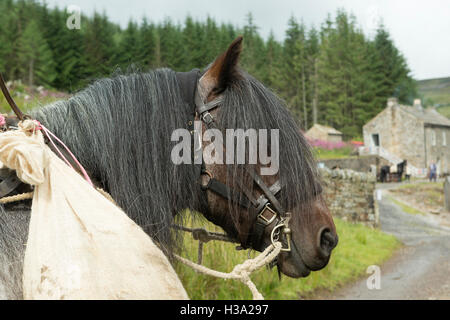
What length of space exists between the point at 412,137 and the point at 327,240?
35372 mm

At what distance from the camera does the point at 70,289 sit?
3.68 ft

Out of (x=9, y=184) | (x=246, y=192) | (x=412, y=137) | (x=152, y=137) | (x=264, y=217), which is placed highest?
(x=412, y=137)

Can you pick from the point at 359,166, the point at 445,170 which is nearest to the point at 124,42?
the point at 359,166

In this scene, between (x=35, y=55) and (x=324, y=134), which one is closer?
(x=35, y=55)

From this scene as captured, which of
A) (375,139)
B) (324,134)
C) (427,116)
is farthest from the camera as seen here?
(375,139)

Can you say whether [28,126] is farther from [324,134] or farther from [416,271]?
[324,134]

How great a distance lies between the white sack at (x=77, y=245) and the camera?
1143 millimetres

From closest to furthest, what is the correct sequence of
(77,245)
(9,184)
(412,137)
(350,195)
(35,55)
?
(77,245), (9,184), (350,195), (412,137), (35,55)

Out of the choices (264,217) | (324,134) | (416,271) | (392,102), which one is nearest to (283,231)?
(264,217)

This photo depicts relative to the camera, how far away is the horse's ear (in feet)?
5.52

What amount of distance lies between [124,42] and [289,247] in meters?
44.5

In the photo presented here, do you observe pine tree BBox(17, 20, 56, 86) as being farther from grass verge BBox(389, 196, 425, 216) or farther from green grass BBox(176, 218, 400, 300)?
green grass BBox(176, 218, 400, 300)

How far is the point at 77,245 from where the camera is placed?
46.5 inches

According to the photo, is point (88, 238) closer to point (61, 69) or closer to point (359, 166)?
point (359, 166)
